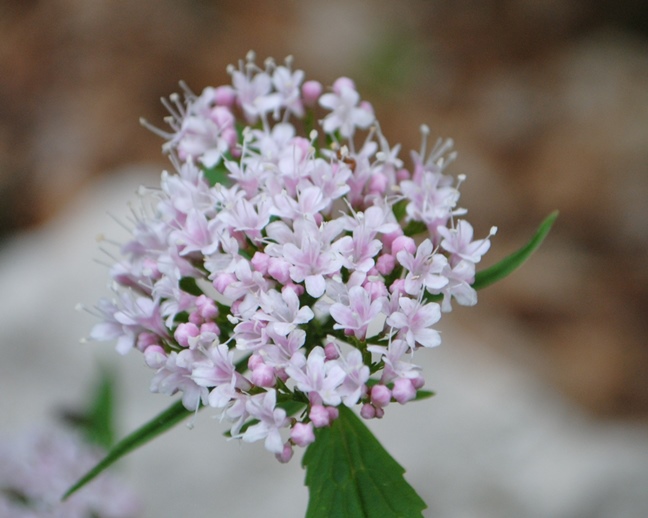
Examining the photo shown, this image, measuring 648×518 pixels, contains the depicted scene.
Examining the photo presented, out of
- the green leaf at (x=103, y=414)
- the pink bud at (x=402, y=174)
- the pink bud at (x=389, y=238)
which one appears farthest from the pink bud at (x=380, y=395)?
the green leaf at (x=103, y=414)

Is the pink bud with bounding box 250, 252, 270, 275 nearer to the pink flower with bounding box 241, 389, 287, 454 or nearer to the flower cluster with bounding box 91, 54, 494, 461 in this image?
the flower cluster with bounding box 91, 54, 494, 461

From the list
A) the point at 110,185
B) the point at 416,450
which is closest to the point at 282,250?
the point at 416,450

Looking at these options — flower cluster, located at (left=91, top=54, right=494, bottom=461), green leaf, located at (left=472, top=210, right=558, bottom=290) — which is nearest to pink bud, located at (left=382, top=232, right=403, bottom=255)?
flower cluster, located at (left=91, top=54, right=494, bottom=461)

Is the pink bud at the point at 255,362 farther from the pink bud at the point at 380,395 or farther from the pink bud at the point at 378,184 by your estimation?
the pink bud at the point at 378,184

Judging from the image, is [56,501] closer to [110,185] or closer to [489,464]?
[489,464]

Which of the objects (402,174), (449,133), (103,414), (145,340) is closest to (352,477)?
(145,340)

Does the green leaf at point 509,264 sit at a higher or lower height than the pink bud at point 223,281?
higher
